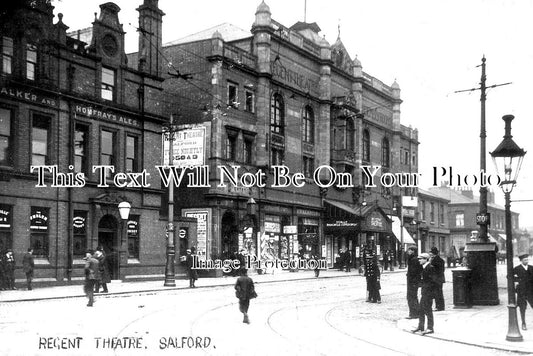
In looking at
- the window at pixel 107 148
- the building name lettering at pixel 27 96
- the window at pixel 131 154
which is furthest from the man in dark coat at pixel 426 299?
the window at pixel 131 154

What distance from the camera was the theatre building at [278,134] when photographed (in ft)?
127

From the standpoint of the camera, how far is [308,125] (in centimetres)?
4875

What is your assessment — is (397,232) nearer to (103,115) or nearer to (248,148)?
(248,148)

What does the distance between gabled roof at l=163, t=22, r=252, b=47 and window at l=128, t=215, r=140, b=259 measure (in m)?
16.6

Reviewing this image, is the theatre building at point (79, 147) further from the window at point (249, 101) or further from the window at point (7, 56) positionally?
the window at point (249, 101)

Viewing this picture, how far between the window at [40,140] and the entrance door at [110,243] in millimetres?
4525

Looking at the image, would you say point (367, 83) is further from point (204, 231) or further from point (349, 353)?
point (349, 353)

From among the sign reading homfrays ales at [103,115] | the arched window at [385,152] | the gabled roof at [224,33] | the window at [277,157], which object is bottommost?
the window at [277,157]

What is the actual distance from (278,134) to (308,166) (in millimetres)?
5181

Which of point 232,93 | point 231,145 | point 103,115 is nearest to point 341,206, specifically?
point 231,145

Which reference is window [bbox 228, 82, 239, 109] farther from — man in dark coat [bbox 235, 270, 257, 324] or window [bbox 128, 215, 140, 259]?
man in dark coat [bbox 235, 270, 257, 324]

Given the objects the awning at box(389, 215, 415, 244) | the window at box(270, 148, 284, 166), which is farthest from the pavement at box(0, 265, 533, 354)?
the awning at box(389, 215, 415, 244)

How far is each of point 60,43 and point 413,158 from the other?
47708 millimetres

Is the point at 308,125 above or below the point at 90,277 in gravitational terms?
above
